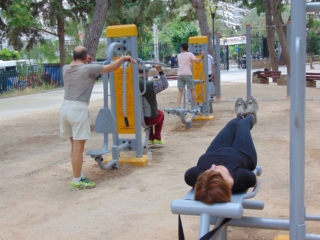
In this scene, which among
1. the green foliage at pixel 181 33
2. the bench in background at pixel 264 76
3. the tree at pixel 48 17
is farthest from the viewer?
→ the green foliage at pixel 181 33

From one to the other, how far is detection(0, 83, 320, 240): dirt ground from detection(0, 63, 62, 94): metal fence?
37.6 ft

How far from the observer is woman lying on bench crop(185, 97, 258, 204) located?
3010 millimetres

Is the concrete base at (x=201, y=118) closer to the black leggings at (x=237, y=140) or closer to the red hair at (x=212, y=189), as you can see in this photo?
the black leggings at (x=237, y=140)

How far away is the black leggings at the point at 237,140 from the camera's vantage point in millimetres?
3803

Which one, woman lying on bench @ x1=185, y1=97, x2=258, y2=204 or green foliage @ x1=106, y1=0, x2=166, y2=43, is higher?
green foliage @ x1=106, y1=0, x2=166, y2=43

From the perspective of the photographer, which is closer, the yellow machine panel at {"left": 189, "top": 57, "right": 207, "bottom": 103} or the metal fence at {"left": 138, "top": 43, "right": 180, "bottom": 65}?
the yellow machine panel at {"left": 189, "top": 57, "right": 207, "bottom": 103}

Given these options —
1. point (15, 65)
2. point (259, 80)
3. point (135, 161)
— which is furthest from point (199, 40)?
point (15, 65)

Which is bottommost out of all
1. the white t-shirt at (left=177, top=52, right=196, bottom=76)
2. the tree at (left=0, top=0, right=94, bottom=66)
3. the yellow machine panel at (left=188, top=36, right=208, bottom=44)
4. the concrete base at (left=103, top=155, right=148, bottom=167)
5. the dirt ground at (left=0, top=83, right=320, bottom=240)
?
the dirt ground at (left=0, top=83, right=320, bottom=240)

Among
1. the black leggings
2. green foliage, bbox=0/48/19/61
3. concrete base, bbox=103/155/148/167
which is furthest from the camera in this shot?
green foliage, bbox=0/48/19/61

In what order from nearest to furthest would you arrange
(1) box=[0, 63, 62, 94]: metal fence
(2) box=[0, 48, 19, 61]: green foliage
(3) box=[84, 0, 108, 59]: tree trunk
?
(3) box=[84, 0, 108, 59]: tree trunk < (1) box=[0, 63, 62, 94]: metal fence < (2) box=[0, 48, 19, 61]: green foliage

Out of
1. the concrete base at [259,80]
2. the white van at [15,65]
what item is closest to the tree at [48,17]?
the white van at [15,65]

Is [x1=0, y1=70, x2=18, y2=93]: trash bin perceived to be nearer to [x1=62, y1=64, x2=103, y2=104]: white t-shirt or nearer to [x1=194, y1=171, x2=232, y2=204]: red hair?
[x1=62, y1=64, x2=103, y2=104]: white t-shirt

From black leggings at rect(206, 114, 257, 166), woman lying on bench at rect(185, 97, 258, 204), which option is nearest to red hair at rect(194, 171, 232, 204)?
woman lying on bench at rect(185, 97, 258, 204)

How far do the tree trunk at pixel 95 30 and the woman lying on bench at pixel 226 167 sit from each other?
5435mm
